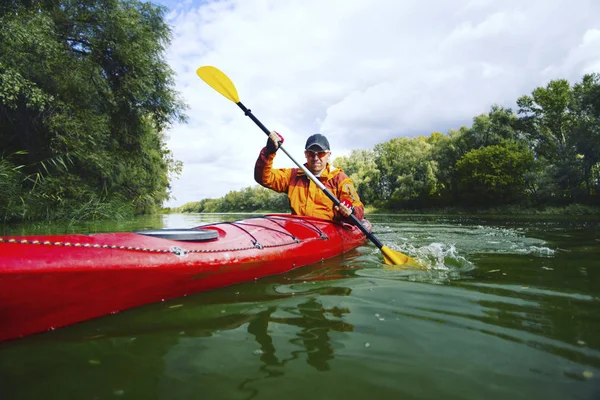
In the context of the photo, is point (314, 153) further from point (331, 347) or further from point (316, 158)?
point (331, 347)

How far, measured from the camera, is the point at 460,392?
1.41 m

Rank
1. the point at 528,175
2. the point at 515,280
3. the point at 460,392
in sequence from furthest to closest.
Answer: 1. the point at 528,175
2. the point at 515,280
3. the point at 460,392

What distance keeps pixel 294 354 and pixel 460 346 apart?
2.96 ft

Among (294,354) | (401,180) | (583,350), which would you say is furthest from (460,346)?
(401,180)

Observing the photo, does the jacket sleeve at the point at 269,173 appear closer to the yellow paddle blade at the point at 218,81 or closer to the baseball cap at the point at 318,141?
the baseball cap at the point at 318,141

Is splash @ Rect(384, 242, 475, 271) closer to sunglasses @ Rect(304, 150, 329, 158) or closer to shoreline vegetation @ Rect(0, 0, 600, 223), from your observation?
sunglasses @ Rect(304, 150, 329, 158)

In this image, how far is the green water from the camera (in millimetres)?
1439

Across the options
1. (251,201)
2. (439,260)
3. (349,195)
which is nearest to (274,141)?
(349,195)

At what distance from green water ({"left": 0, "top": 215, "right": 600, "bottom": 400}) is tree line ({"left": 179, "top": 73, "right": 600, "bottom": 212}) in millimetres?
25968

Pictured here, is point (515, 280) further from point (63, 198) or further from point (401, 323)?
point (63, 198)

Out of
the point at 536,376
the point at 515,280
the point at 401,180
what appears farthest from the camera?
the point at 401,180

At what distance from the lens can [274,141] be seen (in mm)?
4836

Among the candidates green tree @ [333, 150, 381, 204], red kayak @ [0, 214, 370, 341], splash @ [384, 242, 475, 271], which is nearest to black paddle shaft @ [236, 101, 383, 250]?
splash @ [384, 242, 475, 271]

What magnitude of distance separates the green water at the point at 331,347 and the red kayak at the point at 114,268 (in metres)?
0.10
